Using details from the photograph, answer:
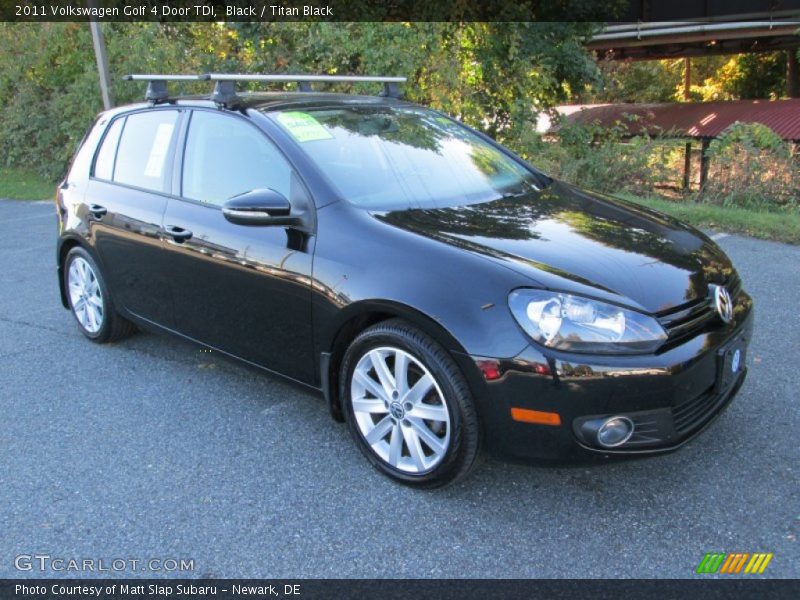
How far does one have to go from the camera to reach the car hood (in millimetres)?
2793

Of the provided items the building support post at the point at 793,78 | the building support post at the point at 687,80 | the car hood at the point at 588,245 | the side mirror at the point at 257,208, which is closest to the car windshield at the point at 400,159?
the car hood at the point at 588,245

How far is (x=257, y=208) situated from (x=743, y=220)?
6064mm

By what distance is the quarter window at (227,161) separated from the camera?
3490mm

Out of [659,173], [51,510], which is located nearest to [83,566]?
[51,510]

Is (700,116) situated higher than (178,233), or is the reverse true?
(700,116)

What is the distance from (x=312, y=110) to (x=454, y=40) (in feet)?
27.6

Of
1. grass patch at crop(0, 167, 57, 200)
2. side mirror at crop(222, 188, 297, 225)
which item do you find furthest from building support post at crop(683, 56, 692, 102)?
side mirror at crop(222, 188, 297, 225)

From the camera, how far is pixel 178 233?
382 centimetres

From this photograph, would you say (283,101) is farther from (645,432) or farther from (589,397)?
(645,432)

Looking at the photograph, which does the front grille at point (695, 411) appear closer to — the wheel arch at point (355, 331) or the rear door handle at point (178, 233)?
the wheel arch at point (355, 331)

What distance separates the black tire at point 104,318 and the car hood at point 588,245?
7.84 feet

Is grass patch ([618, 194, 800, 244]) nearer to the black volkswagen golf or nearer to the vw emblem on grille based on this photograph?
the black volkswagen golf

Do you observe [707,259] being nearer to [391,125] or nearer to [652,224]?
[652,224]

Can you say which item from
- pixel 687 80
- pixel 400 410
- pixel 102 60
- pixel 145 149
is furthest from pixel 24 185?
pixel 687 80
